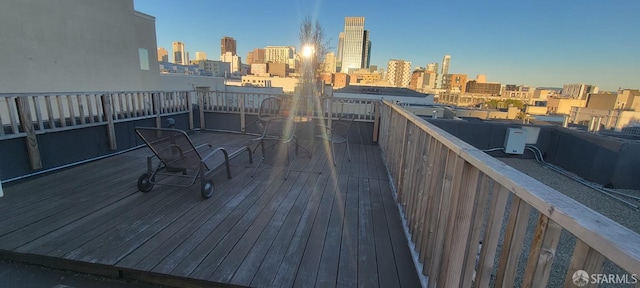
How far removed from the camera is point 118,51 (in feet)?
27.4

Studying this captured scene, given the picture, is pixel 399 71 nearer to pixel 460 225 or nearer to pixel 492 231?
pixel 460 225

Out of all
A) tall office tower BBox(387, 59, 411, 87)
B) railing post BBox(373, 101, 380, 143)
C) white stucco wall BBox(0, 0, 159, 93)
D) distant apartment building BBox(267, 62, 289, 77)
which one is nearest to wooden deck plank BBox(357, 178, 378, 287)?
railing post BBox(373, 101, 380, 143)

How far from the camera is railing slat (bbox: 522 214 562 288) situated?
0.70 m

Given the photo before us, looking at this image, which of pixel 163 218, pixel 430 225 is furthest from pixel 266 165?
pixel 430 225

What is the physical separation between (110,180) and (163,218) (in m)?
1.43

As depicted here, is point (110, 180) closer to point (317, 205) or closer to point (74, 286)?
point (74, 286)

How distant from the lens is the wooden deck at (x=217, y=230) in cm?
172

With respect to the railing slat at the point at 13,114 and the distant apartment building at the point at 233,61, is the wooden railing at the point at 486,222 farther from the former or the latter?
the distant apartment building at the point at 233,61

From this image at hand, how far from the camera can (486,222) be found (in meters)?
0.99

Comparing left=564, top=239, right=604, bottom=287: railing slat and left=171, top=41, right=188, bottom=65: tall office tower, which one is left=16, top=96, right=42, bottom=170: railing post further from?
left=171, top=41, right=188, bottom=65: tall office tower

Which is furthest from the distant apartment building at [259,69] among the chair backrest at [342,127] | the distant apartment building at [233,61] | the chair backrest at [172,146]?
the chair backrest at [172,146]

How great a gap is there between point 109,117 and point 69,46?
15.8 feet

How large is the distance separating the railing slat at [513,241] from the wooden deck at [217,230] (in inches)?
36.1

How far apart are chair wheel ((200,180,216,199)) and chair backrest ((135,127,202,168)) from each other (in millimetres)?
273
